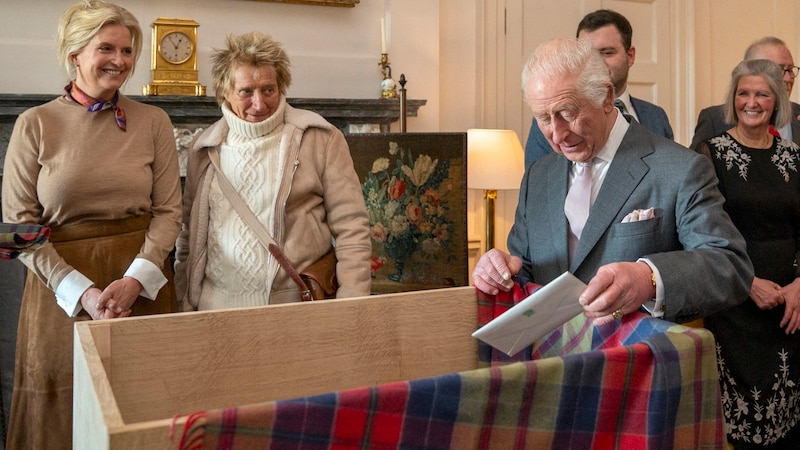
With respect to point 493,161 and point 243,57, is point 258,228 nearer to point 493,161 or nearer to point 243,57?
point 243,57

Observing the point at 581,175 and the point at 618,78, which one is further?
the point at 618,78

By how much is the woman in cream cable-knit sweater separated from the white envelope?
2.88 feet

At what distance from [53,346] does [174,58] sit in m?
1.75

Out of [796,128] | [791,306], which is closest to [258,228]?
[791,306]

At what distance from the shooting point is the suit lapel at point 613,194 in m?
1.49

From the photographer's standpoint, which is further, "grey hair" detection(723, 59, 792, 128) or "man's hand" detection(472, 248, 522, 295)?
"grey hair" detection(723, 59, 792, 128)

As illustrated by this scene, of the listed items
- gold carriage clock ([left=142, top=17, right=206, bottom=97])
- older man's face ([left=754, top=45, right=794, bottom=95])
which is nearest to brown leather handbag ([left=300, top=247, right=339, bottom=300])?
gold carriage clock ([left=142, top=17, right=206, bottom=97])

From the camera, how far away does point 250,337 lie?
4.14 ft

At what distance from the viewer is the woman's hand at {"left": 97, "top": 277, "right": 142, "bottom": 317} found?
1.94 meters

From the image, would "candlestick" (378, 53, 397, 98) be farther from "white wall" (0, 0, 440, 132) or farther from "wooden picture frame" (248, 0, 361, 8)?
"wooden picture frame" (248, 0, 361, 8)

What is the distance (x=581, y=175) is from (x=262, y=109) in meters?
0.90

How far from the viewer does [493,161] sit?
3695mm

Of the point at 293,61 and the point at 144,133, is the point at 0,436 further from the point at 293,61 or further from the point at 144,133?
the point at 293,61

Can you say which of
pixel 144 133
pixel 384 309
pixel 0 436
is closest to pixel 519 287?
pixel 384 309
